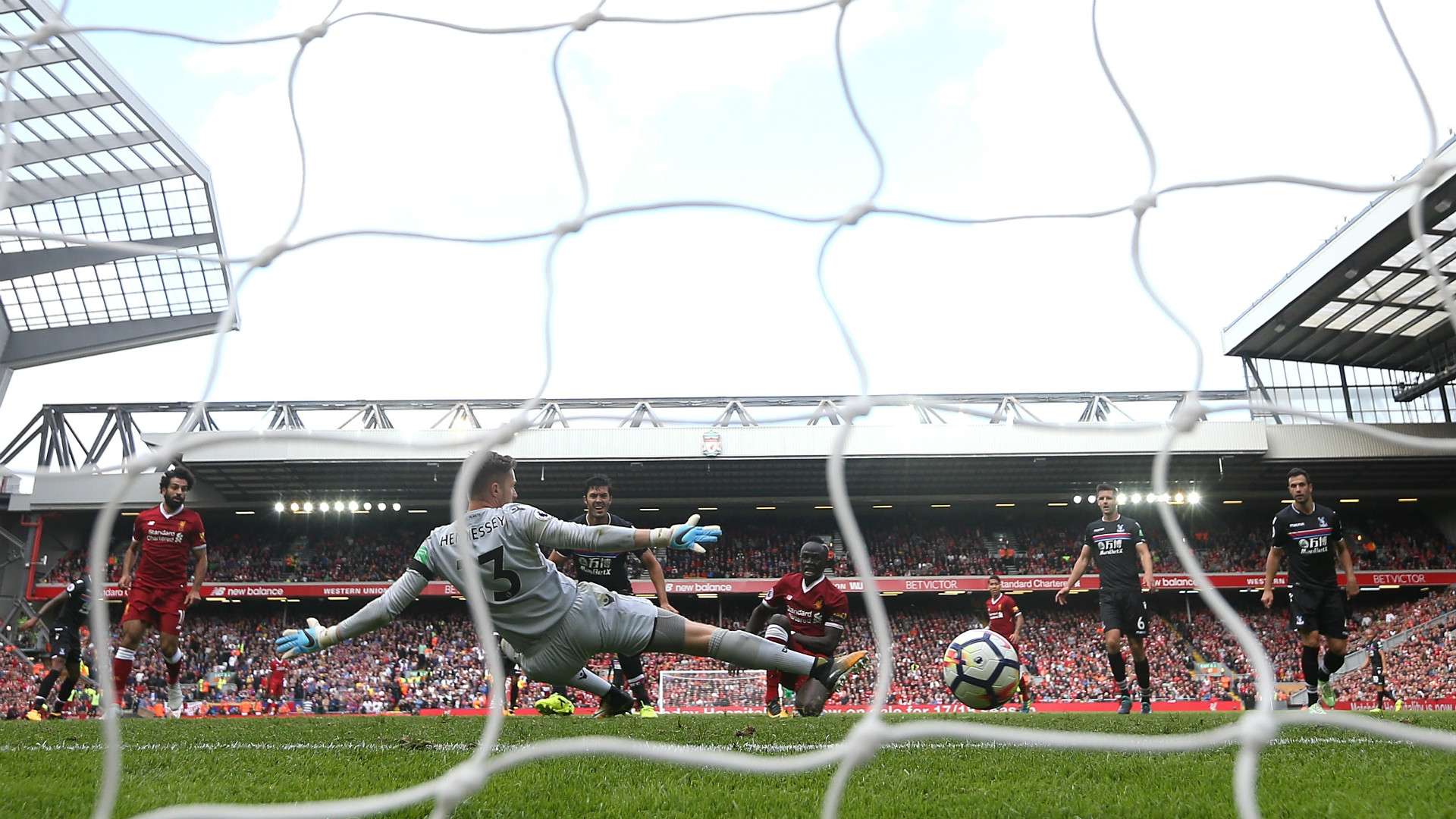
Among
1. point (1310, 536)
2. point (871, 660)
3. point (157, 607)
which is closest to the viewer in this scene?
point (1310, 536)

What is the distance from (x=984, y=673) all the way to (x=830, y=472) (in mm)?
3660

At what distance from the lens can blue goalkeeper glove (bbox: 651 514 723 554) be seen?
387 cm

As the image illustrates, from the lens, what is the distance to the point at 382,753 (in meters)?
4.48

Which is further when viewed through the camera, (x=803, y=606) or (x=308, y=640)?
(x=803, y=606)

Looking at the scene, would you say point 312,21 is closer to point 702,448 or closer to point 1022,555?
point 702,448

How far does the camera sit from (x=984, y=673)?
586 centimetres

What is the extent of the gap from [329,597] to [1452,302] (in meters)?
31.6

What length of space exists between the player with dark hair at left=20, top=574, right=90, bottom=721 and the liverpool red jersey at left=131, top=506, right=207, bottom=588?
2385 mm

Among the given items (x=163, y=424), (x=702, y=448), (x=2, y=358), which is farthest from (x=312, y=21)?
(x=163, y=424)

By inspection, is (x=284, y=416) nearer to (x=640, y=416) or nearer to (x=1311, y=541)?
(x=640, y=416)

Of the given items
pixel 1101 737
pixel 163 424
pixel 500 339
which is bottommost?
pixel 1101 737

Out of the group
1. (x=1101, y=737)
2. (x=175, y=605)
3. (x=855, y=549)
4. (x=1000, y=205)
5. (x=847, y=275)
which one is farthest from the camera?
(x=175, y=605)

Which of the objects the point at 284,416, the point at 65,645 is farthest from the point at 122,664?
the point at 284,416

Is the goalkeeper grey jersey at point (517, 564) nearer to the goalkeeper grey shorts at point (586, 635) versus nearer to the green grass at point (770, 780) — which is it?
the goalkeeper grey shorts at point (586, 635)
